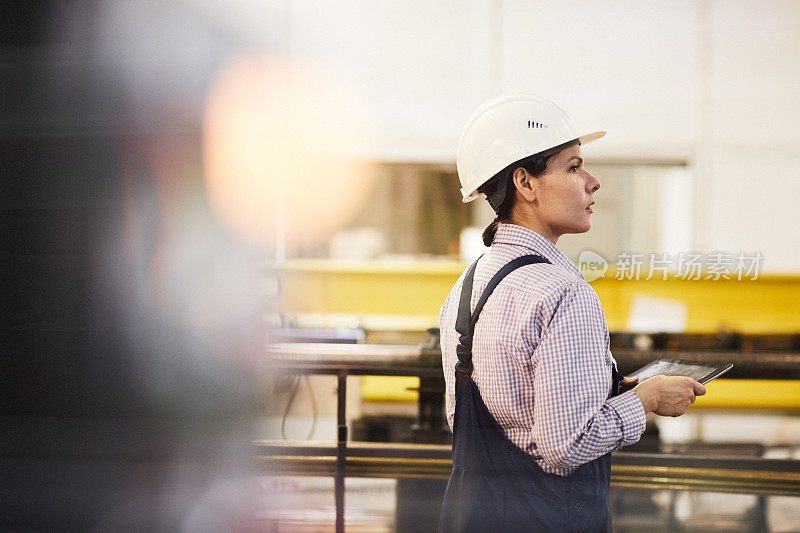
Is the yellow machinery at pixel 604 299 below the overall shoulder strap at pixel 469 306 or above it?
below

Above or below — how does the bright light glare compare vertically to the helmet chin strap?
above

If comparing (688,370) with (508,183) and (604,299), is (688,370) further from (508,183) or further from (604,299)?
(604,299)

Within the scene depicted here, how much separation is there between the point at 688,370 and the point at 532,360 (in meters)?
0.35

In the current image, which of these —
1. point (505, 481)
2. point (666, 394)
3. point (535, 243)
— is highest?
point (535, 243)

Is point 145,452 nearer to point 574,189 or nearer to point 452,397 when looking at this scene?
point 452,397

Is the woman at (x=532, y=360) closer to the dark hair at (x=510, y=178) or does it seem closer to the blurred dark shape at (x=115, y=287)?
the dark hair at (x=510, y=178)

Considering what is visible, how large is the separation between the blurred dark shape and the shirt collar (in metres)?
1.43

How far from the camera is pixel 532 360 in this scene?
0.97 metres

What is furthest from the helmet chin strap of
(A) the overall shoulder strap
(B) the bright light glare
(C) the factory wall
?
(C) the factory wall

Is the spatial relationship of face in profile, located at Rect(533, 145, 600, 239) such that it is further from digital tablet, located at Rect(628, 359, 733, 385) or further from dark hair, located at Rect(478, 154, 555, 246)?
digital tablet, located at Rect(628, 359, 733, 385)

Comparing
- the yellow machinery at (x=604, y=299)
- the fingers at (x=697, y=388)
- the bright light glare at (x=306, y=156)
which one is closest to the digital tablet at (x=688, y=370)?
A: the fingers at (x=697, y=388)

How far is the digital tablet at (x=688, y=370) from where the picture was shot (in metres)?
1.08

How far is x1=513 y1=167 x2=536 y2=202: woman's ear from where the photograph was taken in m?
1.07

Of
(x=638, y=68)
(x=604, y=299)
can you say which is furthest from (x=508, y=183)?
(x=638, y=68)
